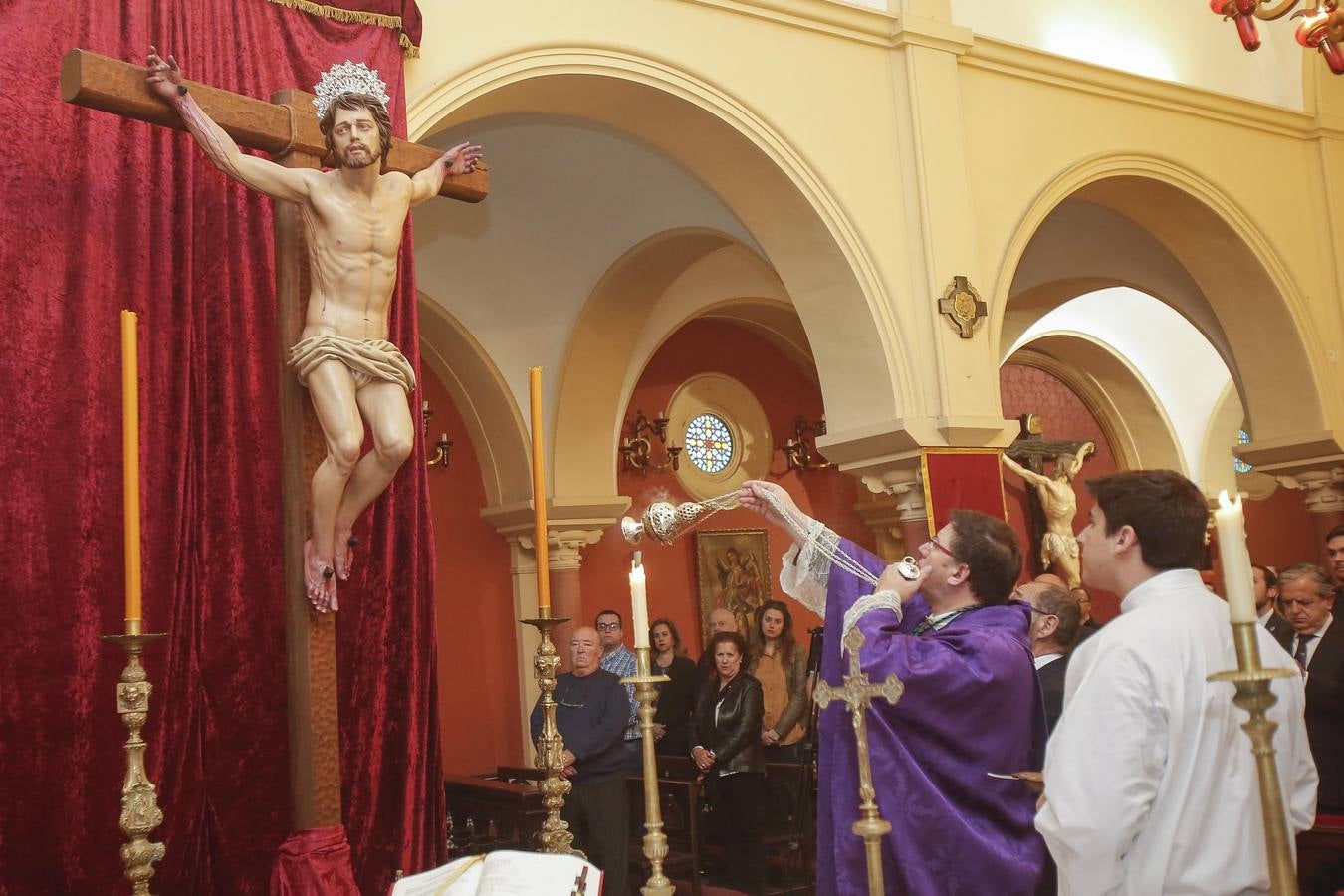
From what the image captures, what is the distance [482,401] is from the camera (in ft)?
34.6

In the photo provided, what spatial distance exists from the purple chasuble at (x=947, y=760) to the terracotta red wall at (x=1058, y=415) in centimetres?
1221

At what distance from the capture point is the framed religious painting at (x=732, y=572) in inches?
500

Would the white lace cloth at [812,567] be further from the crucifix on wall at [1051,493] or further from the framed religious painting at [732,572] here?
the crucifix on wall at [1051,493]

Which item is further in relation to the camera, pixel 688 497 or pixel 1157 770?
pixel 688 497

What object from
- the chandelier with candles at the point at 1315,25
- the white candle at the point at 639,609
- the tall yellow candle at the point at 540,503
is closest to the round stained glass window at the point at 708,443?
→ the chandelier with candles at the point at 1315,25

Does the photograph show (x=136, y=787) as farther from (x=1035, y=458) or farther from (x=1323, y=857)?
(x=1035, y=458)

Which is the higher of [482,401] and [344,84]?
[482,401]

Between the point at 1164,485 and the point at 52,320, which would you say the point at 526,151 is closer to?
the point at 52,320

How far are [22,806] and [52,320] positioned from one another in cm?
154

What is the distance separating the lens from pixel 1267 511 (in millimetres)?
16875

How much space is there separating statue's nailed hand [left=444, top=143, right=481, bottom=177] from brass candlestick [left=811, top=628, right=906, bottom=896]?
7.69 ft

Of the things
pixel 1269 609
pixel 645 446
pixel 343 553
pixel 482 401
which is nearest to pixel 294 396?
pixel 343 553

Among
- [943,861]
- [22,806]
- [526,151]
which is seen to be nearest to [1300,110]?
[526,151]

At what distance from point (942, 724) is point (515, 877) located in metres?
1.32
